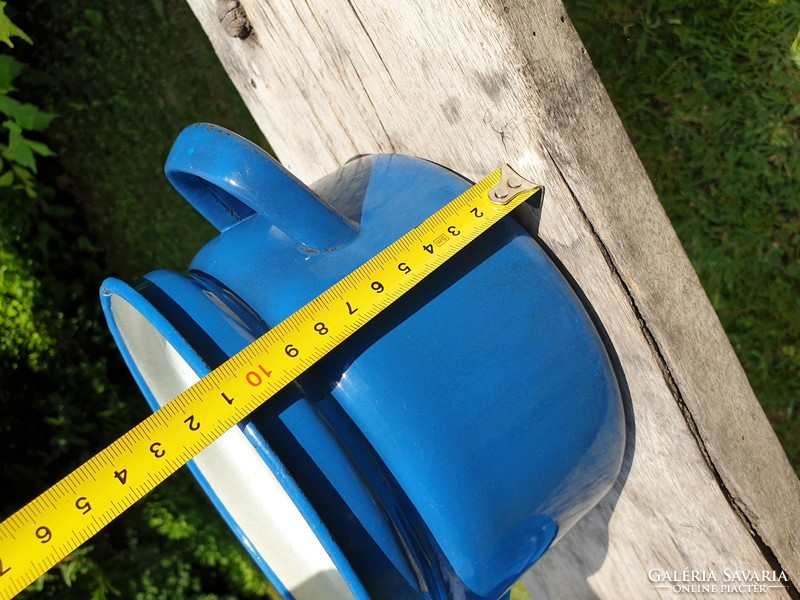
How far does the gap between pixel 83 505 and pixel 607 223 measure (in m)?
0.92

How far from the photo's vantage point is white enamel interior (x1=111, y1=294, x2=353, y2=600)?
1354 millimetres

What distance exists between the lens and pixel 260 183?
3.64 ft

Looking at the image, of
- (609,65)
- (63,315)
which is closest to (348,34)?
(609,65)

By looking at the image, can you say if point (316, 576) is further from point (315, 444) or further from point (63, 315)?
point (63, 315)

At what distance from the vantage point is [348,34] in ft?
4.45

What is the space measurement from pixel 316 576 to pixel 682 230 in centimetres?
171

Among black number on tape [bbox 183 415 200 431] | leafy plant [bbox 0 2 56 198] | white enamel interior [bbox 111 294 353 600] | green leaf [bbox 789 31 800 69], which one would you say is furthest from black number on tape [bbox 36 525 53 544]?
green leaf [bbox 789 31 800 69]

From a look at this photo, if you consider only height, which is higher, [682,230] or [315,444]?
[315,444]

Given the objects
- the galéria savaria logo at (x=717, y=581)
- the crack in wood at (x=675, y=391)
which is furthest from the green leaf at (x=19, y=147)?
the galéria savaria logo at (x=717, y=581)

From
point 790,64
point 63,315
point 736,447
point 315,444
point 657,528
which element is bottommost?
point 657,528

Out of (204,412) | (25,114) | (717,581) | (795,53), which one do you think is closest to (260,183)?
(204,412)

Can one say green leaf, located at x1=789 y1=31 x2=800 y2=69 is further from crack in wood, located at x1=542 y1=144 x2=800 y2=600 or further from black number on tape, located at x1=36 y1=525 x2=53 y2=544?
black number on tape, located at x1=36 y1=525 x2=53 y2=544

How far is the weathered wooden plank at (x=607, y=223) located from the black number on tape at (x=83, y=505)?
2.77 feet

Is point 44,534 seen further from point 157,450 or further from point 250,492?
point 250,492
